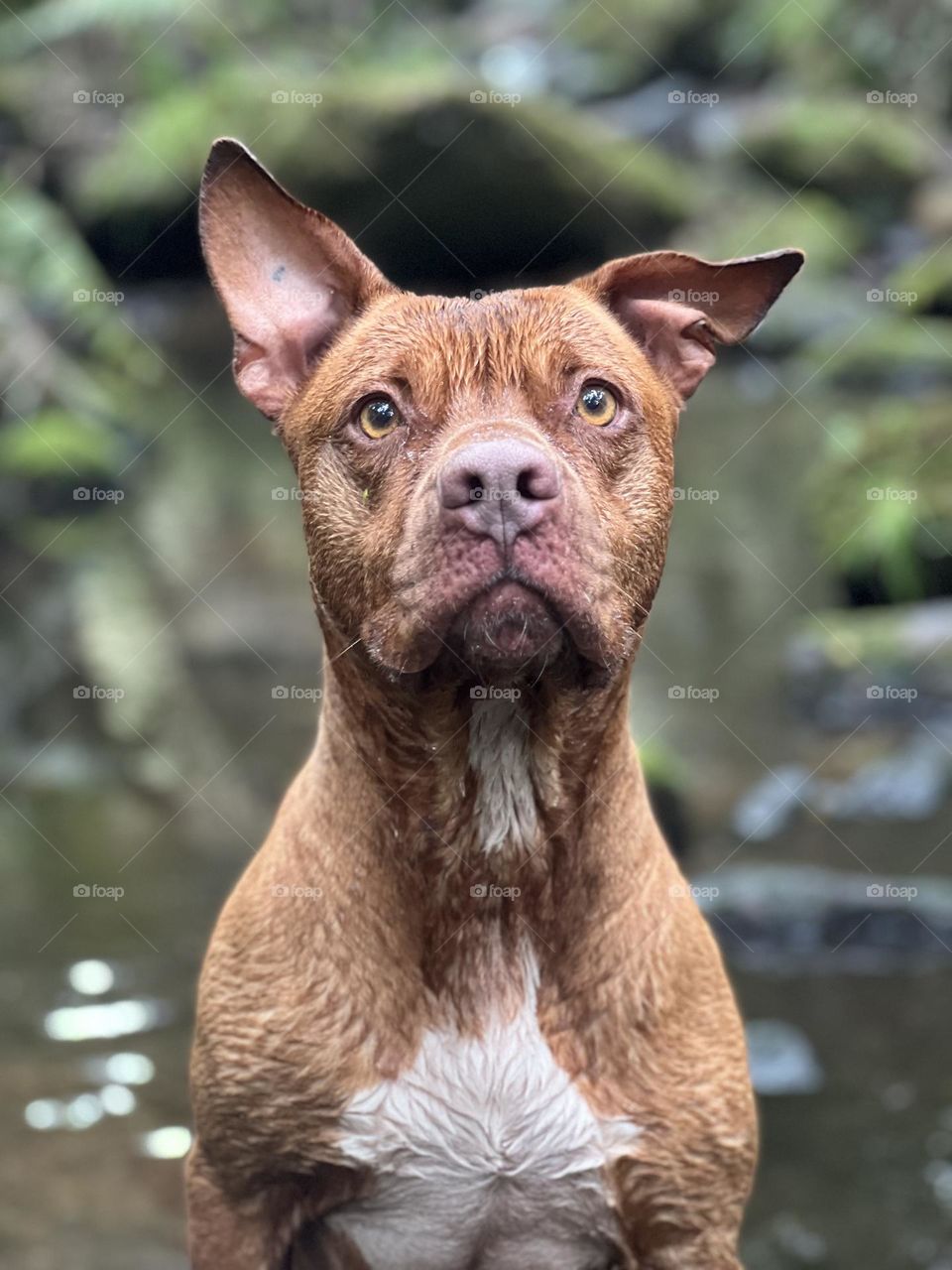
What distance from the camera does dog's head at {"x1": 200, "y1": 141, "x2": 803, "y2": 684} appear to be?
2758mm

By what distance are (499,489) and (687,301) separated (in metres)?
0.95

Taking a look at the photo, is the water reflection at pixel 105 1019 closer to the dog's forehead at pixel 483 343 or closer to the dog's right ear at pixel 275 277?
the dog's right ear at pixel 275 277

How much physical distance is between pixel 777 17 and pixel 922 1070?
51.1ft

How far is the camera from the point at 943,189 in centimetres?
1611

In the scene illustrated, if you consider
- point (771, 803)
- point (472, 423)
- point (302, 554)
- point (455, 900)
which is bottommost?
point (455, 900)

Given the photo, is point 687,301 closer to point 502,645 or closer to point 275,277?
point 275,277

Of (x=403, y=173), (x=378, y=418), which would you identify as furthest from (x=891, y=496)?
(x=378, y=418)

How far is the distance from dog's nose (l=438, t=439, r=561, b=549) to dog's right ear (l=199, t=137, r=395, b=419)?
77 cm

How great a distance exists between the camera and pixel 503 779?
3.14m

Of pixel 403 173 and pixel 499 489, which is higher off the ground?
pixel 403 173

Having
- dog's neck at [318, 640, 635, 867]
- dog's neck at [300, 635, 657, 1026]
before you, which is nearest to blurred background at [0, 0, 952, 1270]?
dog's neck at [300, 635, 657, 1026]

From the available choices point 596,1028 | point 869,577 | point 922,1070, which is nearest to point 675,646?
point 869,577

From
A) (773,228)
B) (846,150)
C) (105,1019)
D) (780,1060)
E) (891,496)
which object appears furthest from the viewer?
(846,150)

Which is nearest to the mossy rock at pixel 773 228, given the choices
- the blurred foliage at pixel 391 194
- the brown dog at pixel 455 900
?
the blurred foliage at pixel 391 194
